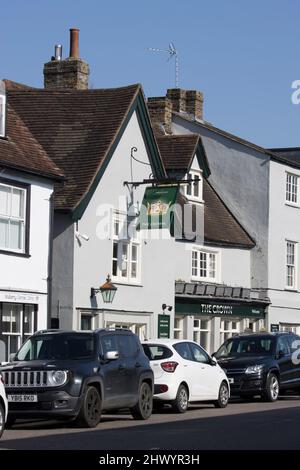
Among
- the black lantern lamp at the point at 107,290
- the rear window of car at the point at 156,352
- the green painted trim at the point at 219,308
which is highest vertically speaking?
the black lantern lamp at the point at 107,290

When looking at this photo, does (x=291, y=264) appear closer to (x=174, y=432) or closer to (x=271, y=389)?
(x=271, y=389)

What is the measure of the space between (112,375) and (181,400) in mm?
3615

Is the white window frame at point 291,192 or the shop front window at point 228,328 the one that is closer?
the shop front window at point 228,328

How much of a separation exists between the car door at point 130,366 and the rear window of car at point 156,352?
1.93 m

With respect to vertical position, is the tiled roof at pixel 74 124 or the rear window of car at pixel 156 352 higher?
the tiled roof at pixel 74 124

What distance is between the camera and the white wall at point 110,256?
30188 mm

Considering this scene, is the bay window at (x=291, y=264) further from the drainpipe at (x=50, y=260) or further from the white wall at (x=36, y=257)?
the white wall at (x=36, y=257)

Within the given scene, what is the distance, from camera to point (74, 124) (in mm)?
32406

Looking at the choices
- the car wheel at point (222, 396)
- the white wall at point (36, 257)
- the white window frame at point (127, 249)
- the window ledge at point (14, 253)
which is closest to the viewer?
the car wheel at point (222, 396)

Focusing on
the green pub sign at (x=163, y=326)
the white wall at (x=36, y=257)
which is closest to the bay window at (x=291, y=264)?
the green pub sign at (x=163, y=326)

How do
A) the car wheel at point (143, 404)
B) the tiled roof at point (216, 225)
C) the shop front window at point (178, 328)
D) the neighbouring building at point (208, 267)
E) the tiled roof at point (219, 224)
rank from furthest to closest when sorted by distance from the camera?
the tiled roof at point (219, 224), the tiled roof at point (216, 225), the neighbouring building at point (208, 267), the shop front window at point (178, 328), the car wheel at point (143, 404)

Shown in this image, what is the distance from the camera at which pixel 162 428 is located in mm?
19297
